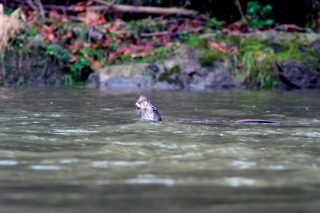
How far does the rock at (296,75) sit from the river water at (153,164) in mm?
6886

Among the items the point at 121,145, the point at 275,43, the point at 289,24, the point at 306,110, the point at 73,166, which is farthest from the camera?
the point at 289,24

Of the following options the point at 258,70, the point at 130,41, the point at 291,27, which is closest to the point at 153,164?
the point at 258,70

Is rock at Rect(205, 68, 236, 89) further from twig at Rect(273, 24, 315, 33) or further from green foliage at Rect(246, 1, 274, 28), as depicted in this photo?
green foliage at Rect(246, 1, 274, 28)

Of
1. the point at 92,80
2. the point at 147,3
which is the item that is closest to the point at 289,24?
the point at 147,3

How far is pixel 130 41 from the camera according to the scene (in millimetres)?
16625

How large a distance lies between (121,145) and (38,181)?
1433 millimetres

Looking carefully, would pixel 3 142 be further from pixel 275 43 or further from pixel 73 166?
pixel 275 43

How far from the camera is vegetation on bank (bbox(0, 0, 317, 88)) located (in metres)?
15.0

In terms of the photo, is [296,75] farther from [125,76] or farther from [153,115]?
[153,115]

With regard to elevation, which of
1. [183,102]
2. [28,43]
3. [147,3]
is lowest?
[183,102]

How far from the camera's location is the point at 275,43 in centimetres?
1579

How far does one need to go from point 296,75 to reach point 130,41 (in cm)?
462

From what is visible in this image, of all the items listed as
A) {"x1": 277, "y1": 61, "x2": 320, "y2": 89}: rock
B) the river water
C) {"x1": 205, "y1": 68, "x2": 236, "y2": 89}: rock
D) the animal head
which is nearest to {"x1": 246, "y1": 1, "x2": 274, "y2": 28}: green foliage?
{"x1": 277, "y1": 61, "x2": 320, "y2": 89}: rock

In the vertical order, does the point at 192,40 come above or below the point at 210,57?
above
